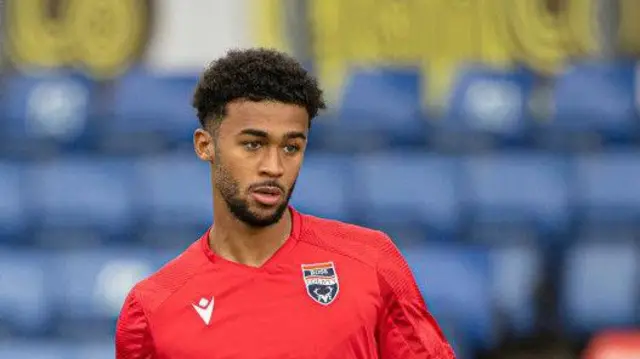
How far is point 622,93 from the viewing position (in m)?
6.35

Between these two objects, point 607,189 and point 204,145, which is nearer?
point 204,145

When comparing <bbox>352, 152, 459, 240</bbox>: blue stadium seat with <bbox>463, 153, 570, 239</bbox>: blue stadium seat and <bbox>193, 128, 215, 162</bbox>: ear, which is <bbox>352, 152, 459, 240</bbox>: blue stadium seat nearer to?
<bbox>463, 153, 570, 239</bbox>: blue stadium seat

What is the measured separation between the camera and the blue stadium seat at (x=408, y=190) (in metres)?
5.97

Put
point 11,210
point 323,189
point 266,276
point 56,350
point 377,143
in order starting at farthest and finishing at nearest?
point 377,143
point 11,210
point 323,189
point 56,350
point 266,276

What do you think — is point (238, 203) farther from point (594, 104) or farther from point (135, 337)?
point (594, 104)

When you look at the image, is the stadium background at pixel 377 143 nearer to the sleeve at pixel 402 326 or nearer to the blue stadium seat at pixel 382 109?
the blue stadium seat at pixel 382 109

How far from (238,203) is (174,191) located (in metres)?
3.81

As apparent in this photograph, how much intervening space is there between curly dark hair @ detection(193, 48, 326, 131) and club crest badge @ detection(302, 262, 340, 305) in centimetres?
27

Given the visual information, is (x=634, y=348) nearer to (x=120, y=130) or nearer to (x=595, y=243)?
(x=595, y=243)

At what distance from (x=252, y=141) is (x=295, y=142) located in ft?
0.24

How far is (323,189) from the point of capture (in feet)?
19.8

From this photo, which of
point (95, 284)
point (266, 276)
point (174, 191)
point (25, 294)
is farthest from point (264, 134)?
point (174, 191)

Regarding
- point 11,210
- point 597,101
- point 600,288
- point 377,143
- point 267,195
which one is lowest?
point 600,288

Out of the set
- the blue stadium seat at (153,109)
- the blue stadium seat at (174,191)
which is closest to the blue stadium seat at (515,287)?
the blue stadium seat at (174,191)
